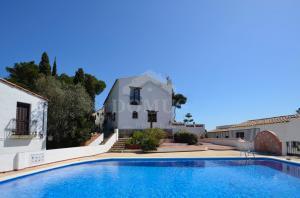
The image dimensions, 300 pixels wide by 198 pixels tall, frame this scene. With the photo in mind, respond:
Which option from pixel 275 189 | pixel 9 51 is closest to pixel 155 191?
pixel 275 189

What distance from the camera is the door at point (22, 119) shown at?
17000 millimetres

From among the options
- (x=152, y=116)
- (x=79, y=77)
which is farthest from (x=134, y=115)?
(x=79, y=77)

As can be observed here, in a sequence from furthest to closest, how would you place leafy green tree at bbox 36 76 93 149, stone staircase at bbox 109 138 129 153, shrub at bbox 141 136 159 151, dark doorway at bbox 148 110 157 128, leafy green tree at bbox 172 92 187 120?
1. leafy green tree at bbox 172 92 187 120
2. dark doorway at bbox 148 110 157 128
3. stone staircase at bbox 109 138 129 153
4. shrub at bbox 141 136 159 151
5. leafy green tree at bbox 36 76 93 149

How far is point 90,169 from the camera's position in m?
16.4

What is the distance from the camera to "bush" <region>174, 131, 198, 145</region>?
93.0 ft

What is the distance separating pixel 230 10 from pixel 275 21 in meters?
3.34

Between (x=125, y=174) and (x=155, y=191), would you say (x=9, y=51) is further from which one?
(x=155, y=191)

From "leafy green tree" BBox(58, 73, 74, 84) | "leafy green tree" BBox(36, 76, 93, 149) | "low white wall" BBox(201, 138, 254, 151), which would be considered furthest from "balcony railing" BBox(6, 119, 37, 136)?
"low white wall" BBox(201, 138, 254, 151)

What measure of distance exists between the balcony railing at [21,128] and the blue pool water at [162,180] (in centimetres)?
385

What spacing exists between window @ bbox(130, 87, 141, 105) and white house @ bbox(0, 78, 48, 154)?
14.2 meters

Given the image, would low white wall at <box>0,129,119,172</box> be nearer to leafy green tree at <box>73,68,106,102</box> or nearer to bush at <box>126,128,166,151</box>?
bush at <box>126,128,166,151</box>

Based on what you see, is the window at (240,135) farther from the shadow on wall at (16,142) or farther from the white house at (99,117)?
the shadow on wall at (16,142)

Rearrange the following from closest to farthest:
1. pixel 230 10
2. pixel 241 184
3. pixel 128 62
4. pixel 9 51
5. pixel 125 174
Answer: pixel 241 184 < pixel 125 174 < pixel 230 10 < pixel 9 51 < pixel 128 62

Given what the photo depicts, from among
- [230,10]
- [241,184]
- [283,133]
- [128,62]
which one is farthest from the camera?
[128,62]
